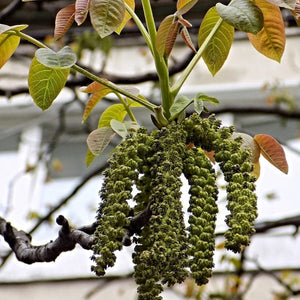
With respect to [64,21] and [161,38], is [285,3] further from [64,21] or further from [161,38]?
[64,21]

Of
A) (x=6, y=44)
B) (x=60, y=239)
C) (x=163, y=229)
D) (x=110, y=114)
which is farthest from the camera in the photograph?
(x=110, y=114)

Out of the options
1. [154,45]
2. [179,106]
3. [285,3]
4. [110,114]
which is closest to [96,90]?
[110,114]

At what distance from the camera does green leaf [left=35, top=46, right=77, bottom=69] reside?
1193 mm

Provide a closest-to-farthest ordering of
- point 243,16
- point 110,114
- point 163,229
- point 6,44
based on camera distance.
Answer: point 163,229
point 243,16
point 6,44
point 110,114

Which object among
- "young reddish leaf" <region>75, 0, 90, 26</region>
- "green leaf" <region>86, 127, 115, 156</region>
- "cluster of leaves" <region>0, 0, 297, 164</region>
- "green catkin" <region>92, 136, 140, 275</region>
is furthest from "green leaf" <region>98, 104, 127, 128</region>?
"green catkin" <region>92, 136, 140, 275</region>

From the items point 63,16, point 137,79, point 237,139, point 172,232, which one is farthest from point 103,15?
point 137,79

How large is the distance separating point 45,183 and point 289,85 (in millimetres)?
2197

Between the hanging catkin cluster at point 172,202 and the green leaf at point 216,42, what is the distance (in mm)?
226

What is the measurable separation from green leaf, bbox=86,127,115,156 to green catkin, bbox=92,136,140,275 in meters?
0.17

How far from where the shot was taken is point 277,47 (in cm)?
138

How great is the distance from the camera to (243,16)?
117 centimetres

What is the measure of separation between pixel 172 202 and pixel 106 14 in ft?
1.28

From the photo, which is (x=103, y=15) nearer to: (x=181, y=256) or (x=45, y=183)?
(x=181, y=256)

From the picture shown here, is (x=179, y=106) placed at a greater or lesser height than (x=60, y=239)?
greater
